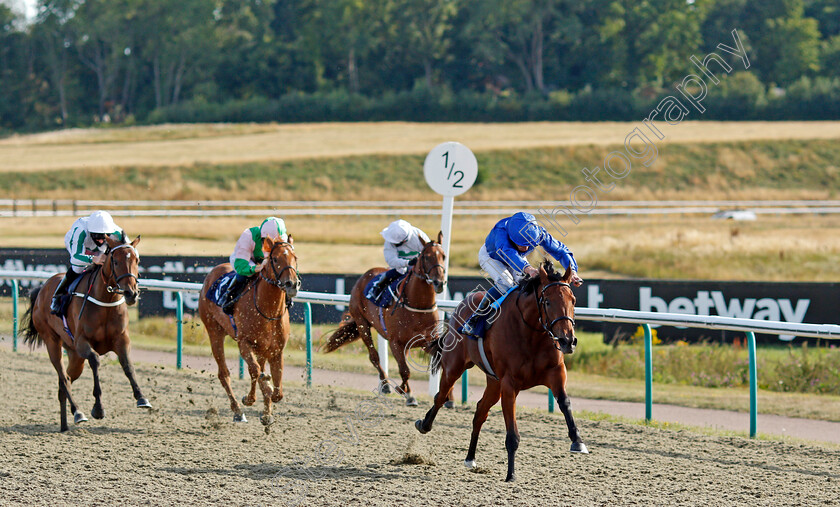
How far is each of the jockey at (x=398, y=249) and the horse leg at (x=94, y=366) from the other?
2.44 metres

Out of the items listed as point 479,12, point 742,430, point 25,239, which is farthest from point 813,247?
point 479,12

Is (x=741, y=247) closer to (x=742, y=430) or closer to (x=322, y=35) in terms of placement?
(x=742, y=430)

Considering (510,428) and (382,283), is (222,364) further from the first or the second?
(510,428)

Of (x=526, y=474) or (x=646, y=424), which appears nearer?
(x=526, y=474)

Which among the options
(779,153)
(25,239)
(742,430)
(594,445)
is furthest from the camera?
(779,153)

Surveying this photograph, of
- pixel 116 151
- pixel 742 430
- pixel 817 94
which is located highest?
pixel 817 94

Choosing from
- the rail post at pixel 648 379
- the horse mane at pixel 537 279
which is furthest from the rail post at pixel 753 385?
the horse mane at pixel 537 279

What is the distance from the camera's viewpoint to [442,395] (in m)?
6.38

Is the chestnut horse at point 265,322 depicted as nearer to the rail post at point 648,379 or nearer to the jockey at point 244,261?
the jockey at point 244,261

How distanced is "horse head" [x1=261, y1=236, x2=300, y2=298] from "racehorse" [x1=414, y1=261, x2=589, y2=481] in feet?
4.35

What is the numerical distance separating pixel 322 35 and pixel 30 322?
56345 millimetres

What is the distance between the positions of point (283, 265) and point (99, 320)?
158cm

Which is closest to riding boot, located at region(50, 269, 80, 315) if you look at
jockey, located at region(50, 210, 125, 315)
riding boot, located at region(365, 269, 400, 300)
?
jockey, located at region(50, 210, 125, 315)

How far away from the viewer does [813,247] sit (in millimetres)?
19859
